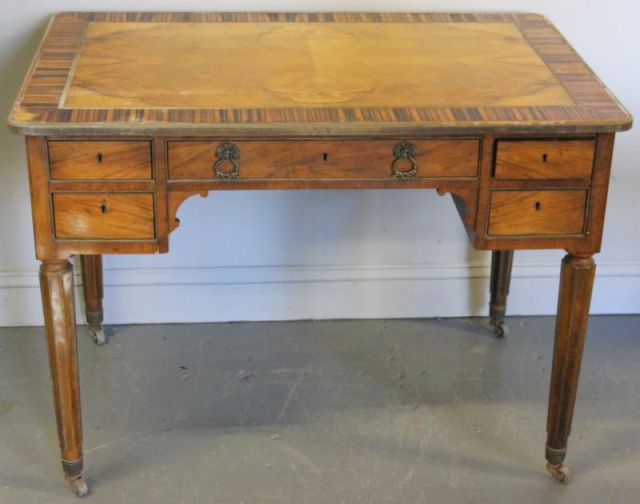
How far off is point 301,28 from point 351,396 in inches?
35.7

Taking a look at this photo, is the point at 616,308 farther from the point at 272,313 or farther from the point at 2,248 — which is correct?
the point at 2,248

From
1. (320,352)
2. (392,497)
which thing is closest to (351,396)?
(320,352)

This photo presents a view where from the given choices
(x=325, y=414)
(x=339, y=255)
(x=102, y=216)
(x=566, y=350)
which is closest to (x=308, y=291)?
(x=339, y=255)

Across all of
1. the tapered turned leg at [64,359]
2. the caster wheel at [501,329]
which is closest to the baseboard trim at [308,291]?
the caster wheel at [501,329]

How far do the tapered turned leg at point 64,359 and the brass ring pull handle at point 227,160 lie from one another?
37cm

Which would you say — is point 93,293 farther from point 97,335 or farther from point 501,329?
point 501,329

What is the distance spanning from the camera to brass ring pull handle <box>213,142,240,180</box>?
2.11m

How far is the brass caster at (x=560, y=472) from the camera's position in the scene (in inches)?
97.7

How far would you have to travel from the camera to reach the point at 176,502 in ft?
7.82

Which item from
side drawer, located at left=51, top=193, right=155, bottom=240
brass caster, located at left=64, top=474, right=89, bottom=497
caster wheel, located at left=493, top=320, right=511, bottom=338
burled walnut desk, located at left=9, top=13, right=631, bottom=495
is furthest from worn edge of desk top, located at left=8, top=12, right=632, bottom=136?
caster wheel, located at left=493, top=320, right=511, bottom=338

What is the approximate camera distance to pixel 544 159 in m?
2.16

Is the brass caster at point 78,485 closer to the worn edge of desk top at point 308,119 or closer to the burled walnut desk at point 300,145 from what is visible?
the burled walnut desk at point 300,145

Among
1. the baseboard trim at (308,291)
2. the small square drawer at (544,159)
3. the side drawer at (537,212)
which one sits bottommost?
the baseboard trim at (308,291)

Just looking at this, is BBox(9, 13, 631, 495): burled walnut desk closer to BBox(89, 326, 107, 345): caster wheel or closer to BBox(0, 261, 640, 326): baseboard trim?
BBox(89, 326, 107, 345): caster wheel
